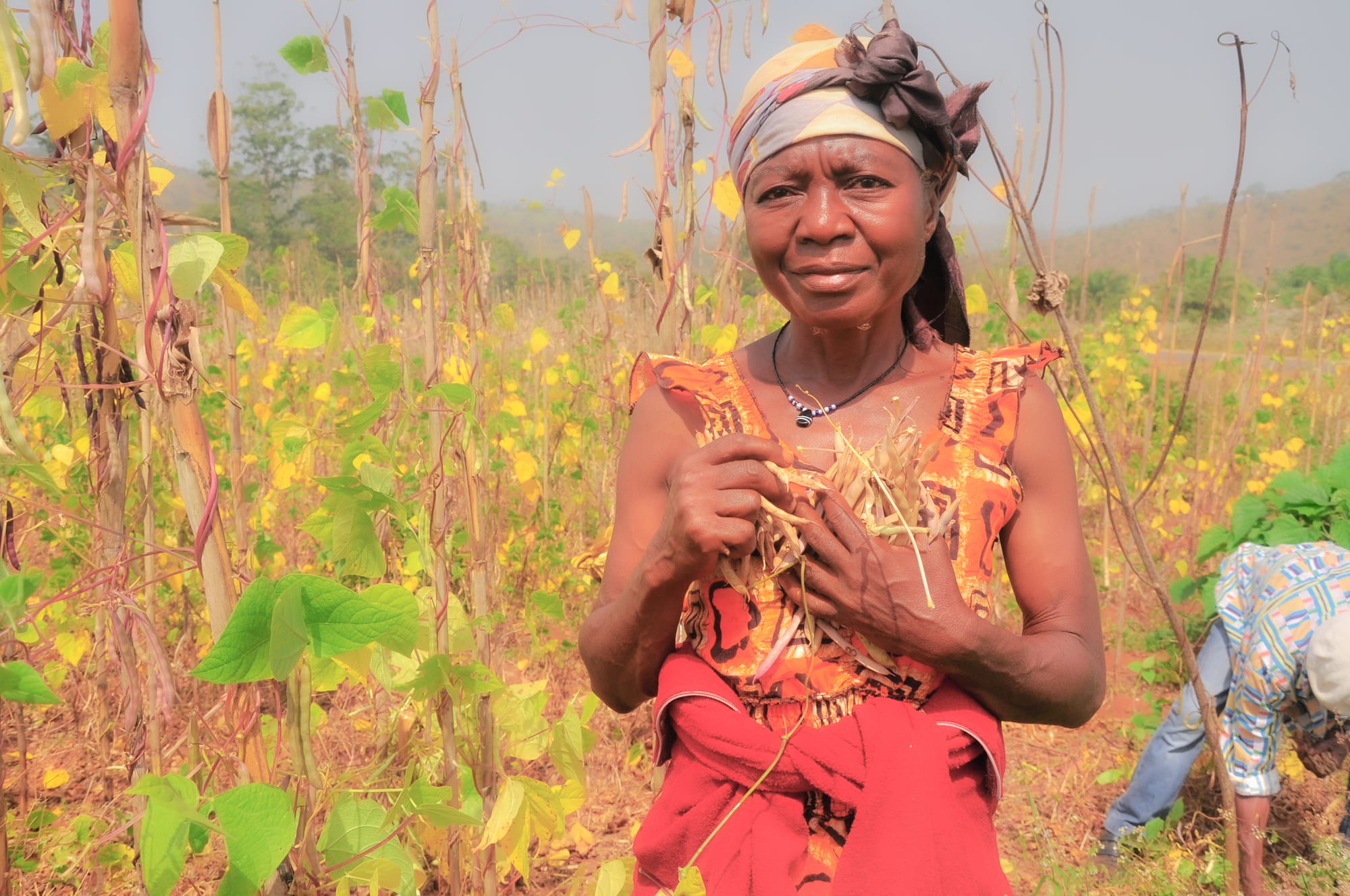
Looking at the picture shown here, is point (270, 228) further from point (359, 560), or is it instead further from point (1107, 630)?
point (359, 560)

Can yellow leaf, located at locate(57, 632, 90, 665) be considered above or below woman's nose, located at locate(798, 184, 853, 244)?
below

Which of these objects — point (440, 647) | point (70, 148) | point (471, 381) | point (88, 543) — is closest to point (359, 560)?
point (440, 647)

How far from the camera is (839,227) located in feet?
3.64

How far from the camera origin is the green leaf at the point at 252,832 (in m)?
0.69

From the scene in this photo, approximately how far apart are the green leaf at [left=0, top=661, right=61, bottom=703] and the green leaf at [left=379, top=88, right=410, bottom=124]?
3.51 feet

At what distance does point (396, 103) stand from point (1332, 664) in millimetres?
2462

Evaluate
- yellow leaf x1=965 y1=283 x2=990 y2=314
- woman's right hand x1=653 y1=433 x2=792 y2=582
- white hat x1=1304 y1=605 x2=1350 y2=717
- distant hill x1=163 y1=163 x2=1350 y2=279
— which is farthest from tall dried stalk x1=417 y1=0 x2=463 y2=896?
distant hill x1=163 y1=163 x2=1350 y2=279

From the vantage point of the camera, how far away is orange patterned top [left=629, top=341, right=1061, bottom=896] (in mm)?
1048

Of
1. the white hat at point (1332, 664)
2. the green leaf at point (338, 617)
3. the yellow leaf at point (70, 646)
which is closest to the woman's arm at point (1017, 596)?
the green leaf at point (338, 617)

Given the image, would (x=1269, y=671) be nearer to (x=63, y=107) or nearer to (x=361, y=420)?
(x=361, y=420)

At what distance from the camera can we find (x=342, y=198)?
14.4 m

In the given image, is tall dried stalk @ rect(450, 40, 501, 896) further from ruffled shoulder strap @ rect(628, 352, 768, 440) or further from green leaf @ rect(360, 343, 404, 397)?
ruffled shoulder strap @ rect(628, 352, 768, 440)

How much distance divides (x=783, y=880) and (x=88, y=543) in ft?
7.90

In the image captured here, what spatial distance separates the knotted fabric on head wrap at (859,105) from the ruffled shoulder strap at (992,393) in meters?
0.23
